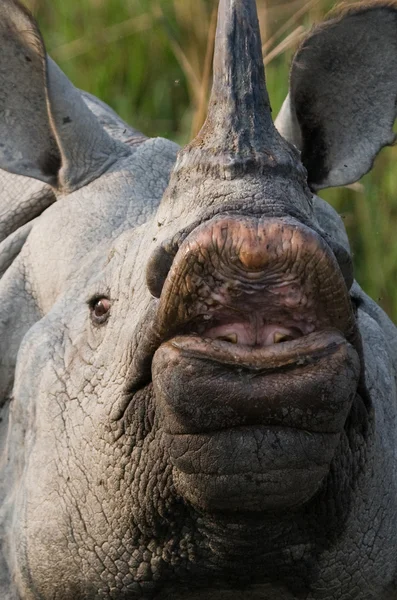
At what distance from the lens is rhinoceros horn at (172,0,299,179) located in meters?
2.71

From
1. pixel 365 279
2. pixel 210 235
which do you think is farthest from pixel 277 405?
pixel 365 279

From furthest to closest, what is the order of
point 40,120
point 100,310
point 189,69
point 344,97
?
point 189,69 → point 40,120 → point 344,97 → point 100,310

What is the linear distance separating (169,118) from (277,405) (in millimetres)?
4337

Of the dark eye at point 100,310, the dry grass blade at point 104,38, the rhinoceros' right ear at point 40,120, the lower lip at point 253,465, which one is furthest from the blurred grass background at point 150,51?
the lower lip at point 253,465

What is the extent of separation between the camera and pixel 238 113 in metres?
2.73

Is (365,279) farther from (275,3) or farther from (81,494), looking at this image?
(81,494)

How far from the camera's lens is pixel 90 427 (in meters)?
3.13

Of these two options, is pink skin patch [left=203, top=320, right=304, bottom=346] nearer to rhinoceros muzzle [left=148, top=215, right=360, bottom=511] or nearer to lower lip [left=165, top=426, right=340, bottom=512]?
rhinoceros muzzle [left=148, top=215, right=360, bottom=511]

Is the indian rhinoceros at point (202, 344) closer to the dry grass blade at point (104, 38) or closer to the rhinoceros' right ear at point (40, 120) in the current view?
the rhinoceros' right ear at point (40, 120)

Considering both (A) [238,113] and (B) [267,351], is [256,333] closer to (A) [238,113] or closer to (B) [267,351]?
(B) [267,351]

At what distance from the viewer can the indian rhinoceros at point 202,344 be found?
2570 mm

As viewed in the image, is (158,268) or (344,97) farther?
(344,97)

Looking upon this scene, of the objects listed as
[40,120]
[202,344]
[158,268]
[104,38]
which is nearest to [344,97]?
[40,120]

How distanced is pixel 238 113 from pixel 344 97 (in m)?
1.19
